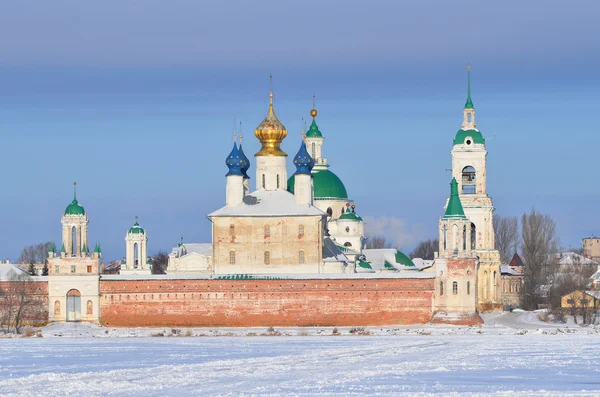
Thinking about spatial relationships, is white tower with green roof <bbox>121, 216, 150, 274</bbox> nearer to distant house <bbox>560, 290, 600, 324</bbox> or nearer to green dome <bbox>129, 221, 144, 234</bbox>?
green dome <bbox>129, 221, 144, 234</bbox>

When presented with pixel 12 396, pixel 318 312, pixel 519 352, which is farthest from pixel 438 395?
pixel 318 312

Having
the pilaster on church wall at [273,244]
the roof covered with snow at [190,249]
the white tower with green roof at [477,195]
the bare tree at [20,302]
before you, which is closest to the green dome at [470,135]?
the white tower with green roof at [477,195]

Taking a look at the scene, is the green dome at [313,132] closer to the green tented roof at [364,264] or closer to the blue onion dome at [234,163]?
the green tented roof at [364,264]

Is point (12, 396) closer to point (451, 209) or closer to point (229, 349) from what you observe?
point (229, 349)

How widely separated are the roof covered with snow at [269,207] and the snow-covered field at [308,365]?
11062 mm

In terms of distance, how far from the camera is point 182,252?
240ft

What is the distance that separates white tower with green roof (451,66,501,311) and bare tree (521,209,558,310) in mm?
4545

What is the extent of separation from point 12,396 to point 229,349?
13318 mm

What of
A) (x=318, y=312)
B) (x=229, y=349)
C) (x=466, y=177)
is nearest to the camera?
(x=229, y=349)

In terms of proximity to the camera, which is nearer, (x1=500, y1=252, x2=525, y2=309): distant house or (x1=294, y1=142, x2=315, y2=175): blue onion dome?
(x1=294, y1=142, x2=315, y2=175): blue onion dome

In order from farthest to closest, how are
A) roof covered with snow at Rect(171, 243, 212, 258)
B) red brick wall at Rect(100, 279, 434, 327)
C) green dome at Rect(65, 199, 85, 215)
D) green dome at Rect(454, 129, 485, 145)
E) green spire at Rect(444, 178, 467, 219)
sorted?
roof covered with snow at Rect(171, 243, 212, 258) < green dome at Rect(454, 129, 485, 145) < green spire at Rect(444, 178, 467, 219) < green dome at Rect(65, 199, 85, 215) < red brick wall at Rect(100, 279, 434, 327)

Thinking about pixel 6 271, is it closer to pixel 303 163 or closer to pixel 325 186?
pixel 303 163

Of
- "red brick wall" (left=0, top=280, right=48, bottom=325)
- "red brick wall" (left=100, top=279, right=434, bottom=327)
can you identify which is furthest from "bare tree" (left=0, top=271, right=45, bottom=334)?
"red brick wall" (left=100, top=279, right=434, bottom=327)

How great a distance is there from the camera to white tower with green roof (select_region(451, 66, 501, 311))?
66.6 m
